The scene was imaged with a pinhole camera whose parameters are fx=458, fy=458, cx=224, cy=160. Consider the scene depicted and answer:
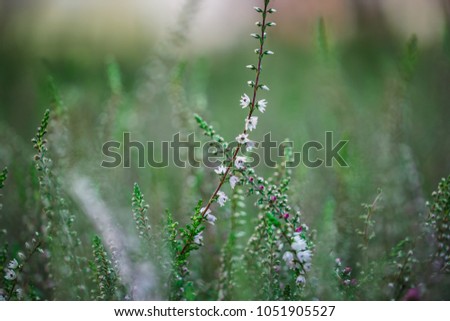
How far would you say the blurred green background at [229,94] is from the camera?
81.2 inches

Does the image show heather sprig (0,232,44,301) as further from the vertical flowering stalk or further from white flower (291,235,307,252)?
white flower (291,235,307,252)

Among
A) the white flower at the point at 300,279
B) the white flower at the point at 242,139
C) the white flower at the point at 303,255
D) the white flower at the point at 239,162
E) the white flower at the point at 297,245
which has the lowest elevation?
the white flower at the point at 300,279

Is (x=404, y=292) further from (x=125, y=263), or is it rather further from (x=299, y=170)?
(x=125, y=263)

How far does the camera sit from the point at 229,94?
183 inches

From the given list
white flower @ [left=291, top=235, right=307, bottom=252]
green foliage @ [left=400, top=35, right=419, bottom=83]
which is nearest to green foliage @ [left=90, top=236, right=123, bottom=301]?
white flower @ [left=291, top=235, right=307, bottom=252]

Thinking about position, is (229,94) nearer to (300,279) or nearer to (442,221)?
(442,221)

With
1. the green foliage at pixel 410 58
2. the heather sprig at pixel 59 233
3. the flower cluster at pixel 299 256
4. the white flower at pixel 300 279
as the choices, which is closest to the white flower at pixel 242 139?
the flower cluster at pixel 299 256

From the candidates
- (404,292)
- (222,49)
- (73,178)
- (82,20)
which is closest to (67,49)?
(82,20)

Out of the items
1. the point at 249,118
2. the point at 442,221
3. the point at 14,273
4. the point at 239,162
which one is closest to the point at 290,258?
the point at 239,162

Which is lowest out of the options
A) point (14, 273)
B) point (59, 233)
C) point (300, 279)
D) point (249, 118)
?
point (300, 279)

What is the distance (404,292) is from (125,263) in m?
1.02

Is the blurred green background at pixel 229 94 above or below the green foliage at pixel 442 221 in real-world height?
above

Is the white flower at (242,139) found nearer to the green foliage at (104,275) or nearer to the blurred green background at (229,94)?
the blurred green background at (229,94)

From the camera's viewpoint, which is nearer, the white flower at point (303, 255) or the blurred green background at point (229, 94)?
the white flower at point (303, 255)
